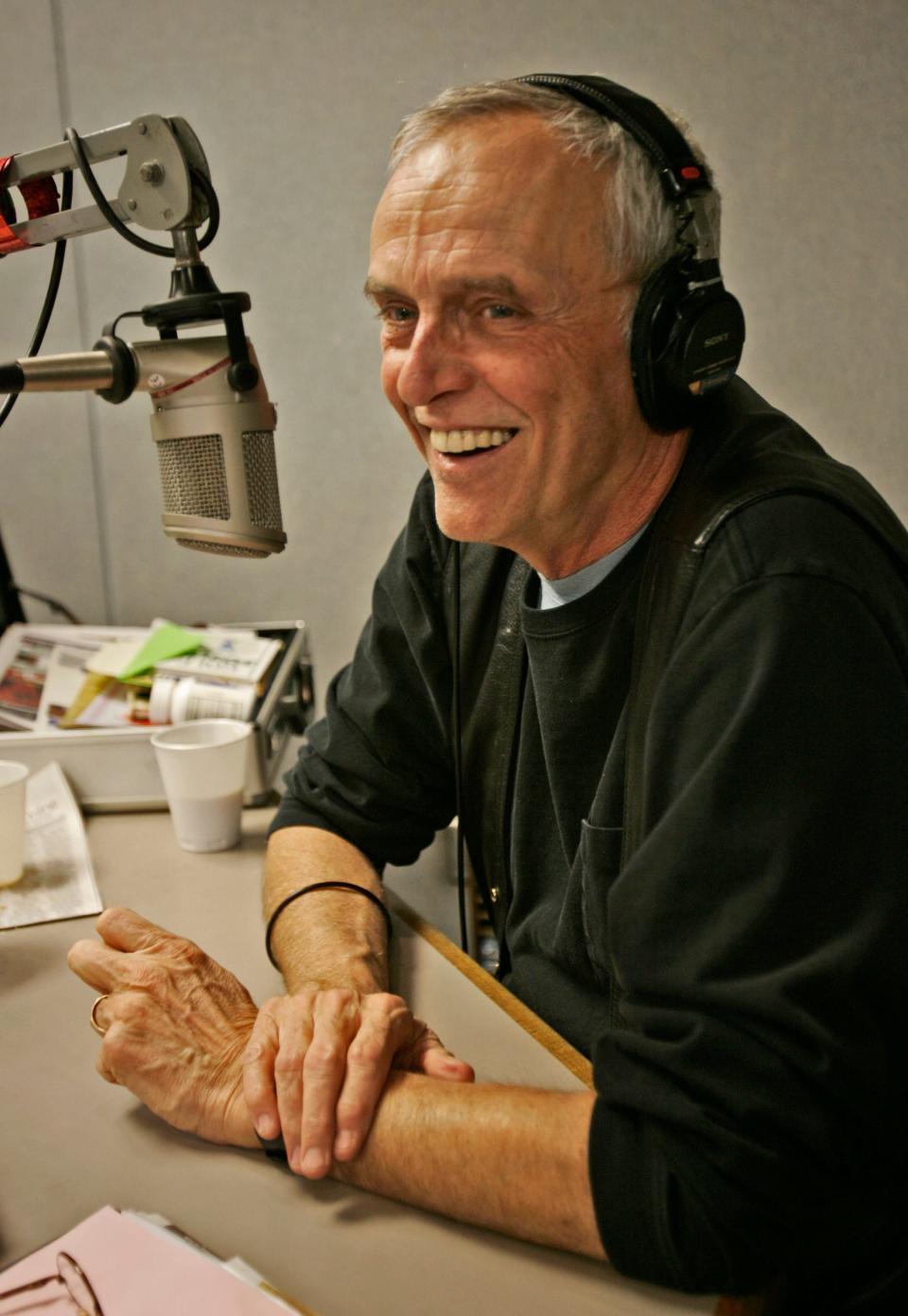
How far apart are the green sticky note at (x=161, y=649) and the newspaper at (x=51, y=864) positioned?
0.19 meters

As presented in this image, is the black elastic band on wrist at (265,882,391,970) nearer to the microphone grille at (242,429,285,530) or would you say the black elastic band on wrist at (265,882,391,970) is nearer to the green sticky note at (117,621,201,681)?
the microphone grille at (242,429,285,530)

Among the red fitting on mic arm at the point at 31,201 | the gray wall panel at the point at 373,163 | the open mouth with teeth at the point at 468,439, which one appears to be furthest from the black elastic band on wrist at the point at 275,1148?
the gray wall panel at the point at 373,163

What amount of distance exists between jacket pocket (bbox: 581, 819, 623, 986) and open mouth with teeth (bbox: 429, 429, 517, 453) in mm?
353

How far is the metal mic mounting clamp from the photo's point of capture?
101cm

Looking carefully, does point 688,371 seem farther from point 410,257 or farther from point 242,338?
point 242,338

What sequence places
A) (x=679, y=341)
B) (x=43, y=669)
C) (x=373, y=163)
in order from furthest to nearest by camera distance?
(x=373, y=163) → (x=43, y=669) → (x=679, y=341)

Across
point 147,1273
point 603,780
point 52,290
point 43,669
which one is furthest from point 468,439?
point 43,669

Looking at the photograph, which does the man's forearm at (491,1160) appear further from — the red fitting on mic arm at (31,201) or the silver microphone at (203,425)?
the red fitting on mic arm at (31,201)

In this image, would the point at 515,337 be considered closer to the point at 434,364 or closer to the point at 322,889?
the point at 434,364

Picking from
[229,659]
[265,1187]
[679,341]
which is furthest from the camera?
[229,659]

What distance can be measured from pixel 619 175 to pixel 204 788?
2.74 feet

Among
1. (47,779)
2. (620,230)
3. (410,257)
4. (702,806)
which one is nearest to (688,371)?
(620,230)

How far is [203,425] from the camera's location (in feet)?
3.39

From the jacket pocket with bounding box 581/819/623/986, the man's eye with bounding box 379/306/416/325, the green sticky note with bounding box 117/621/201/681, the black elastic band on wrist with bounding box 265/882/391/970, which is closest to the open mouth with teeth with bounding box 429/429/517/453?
the man's eye with bounding box 379/306/416/325
